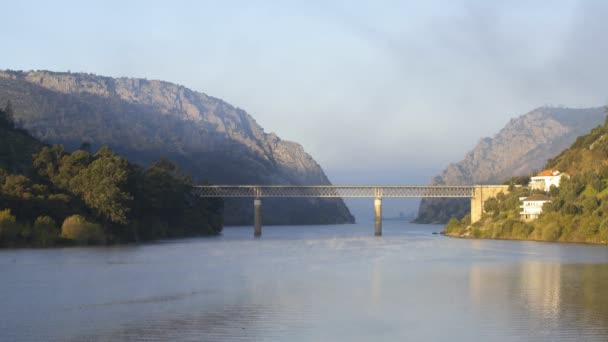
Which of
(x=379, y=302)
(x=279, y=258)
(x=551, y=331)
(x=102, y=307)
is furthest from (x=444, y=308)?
(x=279, y=258)

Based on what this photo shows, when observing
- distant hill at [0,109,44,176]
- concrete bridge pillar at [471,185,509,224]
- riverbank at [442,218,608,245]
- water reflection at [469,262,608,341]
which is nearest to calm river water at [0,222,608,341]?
water reflection at [469,262,608,341]

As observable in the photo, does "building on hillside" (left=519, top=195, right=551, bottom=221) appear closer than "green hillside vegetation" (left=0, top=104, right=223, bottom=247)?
No

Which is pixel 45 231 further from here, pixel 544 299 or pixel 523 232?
pixel 523 232

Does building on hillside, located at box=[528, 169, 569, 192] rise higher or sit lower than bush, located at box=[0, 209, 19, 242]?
higher

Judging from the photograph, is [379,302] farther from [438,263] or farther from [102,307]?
[438,263]

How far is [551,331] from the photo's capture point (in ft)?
117

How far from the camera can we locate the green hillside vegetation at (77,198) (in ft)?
305

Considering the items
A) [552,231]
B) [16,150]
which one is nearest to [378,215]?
[552,231]

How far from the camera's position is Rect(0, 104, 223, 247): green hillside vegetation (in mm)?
92938

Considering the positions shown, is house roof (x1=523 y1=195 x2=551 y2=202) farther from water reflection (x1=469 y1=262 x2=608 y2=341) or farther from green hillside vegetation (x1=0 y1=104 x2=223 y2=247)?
water reflection (x1=469 y1=262 x2=608 y2=341)

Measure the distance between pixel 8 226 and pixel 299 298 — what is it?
5228 centimetres

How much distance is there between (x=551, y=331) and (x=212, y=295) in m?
20.3

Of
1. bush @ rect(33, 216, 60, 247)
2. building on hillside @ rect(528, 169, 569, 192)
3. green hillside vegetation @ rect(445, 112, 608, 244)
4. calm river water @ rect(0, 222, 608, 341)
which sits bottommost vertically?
calm river water @ rect(0, 222, 608, 341)

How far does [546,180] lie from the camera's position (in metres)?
152
